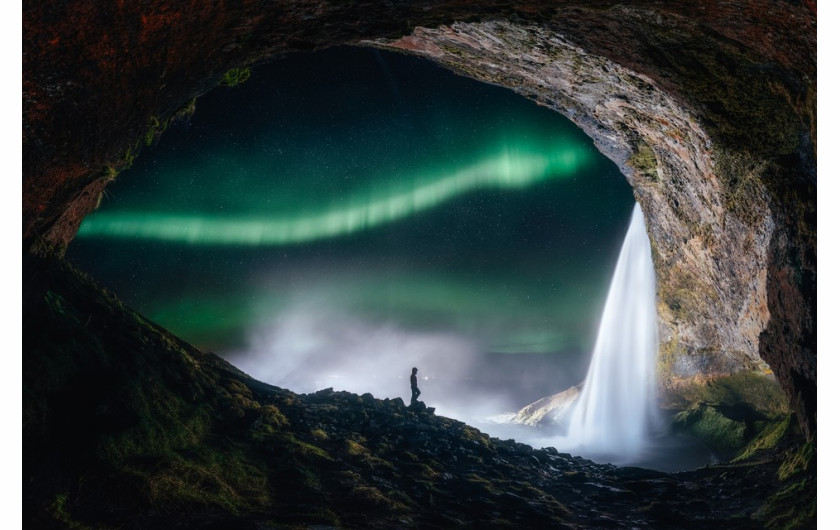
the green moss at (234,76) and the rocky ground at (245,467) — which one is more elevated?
the green moss at (234,76)

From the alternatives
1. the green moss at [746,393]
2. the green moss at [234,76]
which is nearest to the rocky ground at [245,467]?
the green moss at [746,393]

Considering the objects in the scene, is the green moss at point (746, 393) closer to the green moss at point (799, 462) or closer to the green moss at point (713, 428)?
the green moss at point (713, 428)

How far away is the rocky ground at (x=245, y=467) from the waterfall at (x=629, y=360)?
25.3ft

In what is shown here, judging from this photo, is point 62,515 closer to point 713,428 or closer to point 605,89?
point 605,89

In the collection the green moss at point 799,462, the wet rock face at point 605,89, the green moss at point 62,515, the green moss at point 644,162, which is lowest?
the green moss at point 62,515

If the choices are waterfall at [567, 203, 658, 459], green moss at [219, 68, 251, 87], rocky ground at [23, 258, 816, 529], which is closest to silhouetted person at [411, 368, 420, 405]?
rocky ground at [23, 258, 816, 529]

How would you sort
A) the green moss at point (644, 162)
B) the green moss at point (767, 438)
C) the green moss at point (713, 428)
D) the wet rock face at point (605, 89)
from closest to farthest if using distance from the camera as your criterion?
the wet rock face at point (605, 89)
the green moss at point (767, 438)
the green moss at point (644, 162)
the green moss at point (713, 428)

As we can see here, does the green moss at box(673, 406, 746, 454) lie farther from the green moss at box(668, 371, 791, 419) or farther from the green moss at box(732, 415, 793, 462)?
the green moss at box(732, 415, 793, 462)

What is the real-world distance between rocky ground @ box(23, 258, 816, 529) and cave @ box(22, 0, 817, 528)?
4cm

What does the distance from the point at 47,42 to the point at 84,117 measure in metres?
0.89

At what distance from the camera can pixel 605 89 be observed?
8781mm

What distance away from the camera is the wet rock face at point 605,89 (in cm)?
405

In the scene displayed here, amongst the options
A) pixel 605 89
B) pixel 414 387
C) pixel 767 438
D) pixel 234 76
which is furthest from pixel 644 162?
pixel 414 387

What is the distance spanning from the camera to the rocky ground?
201 inches
